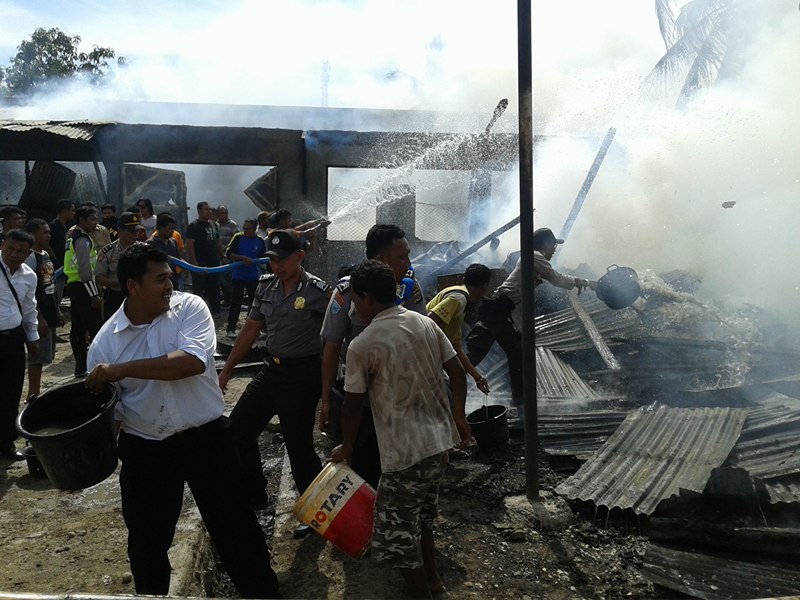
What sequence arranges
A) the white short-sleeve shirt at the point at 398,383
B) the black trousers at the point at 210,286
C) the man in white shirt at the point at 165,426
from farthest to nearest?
the black trousers at the point at 210,286 < the white short-sleeve shirt at the point at 398,383 < the man in white shirt at the point at 165,426

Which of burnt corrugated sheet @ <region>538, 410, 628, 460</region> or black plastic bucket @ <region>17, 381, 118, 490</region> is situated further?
burnt corrugated sheet @ <region>538, 410, 628, 460</region>

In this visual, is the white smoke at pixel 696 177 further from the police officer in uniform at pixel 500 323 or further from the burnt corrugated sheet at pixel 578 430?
the burnt corrugated sheet at pixel 578 430

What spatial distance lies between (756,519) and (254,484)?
3129mm

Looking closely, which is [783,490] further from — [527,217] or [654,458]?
[527,217]

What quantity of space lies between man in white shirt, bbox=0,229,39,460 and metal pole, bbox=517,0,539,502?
3916mm

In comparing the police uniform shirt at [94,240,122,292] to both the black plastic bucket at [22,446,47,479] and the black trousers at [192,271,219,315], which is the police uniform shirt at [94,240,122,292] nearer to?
the black plastic bucket at [22,446,47,479]

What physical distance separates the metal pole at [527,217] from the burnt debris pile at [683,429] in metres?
0.37

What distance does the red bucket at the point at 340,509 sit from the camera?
10.4 ft

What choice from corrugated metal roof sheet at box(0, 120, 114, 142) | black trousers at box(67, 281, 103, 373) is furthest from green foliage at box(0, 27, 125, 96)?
black trousers at box(67, 281, 103, 373)

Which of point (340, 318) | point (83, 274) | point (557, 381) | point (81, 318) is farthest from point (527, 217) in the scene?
point (81, 318)

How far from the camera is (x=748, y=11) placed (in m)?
15.9

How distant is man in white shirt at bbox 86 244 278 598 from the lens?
2.77m

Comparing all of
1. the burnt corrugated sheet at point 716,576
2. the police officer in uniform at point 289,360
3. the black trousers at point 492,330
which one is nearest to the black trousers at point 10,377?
the police officer in uniform at point 289,360

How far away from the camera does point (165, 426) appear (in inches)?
111
